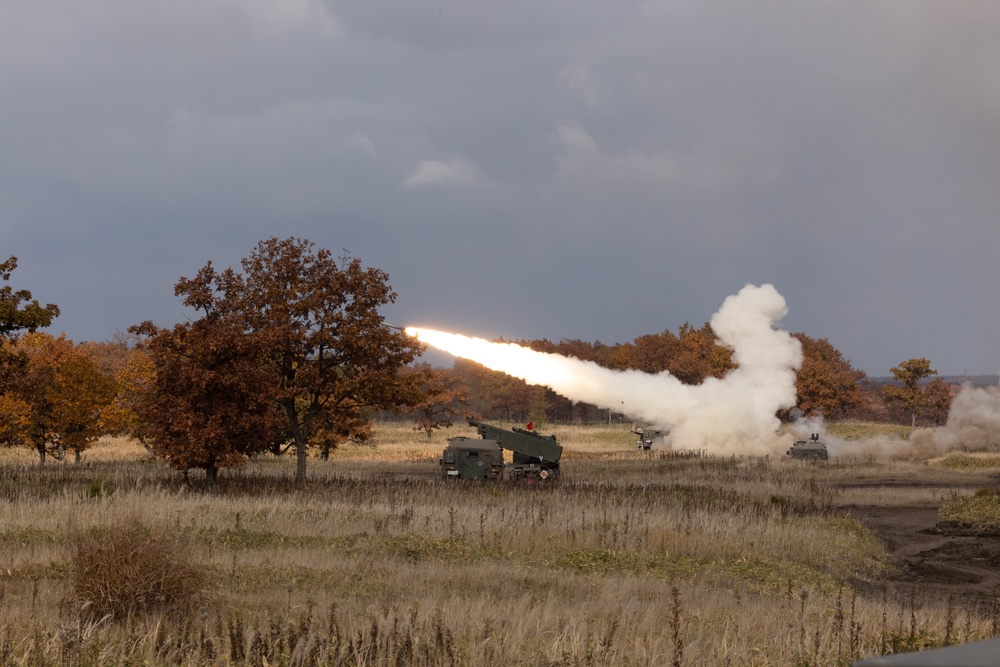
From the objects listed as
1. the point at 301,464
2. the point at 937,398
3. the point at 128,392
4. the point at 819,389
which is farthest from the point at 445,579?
the point at 937,398

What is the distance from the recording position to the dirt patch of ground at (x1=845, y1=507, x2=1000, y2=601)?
19.6 meters

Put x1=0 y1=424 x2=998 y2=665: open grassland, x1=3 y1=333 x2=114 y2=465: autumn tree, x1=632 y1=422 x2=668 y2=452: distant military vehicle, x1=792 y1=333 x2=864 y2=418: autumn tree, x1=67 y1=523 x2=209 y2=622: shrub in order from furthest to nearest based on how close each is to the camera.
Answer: x1=792 y1=333 x2=864 y2=418: autumn tree, x1=632 y1=422 x2=668 y2=452: distant military vehicle, x1=3 y1=333 x2=114 y2=465: autumn tree, x1=67 y1=523 x2=209 y2=622: shrub, x1=0 y1=424 x2=998 y2=665: open grassland

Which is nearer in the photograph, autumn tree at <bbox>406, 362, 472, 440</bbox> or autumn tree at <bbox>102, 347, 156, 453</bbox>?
autumn tree at <bbox>406, 362, 472, 440</bbox>

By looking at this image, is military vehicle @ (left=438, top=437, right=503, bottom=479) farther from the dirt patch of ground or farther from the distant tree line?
the dirt patch of ground

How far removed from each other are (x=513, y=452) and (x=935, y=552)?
18.3m

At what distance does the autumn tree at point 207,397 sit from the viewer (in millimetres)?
27531

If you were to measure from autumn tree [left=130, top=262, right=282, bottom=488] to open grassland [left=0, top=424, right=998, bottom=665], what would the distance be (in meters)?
1.32

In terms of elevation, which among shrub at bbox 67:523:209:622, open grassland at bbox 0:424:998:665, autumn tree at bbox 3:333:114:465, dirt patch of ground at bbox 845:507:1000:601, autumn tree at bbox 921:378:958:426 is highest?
autumn tree at bbox 921:378:958:426

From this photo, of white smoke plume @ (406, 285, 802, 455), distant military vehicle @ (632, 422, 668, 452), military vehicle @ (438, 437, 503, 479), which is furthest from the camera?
distant military vehicle @ (632, 422, 668, 452)

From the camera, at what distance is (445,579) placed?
14500 mm

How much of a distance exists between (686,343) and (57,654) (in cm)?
10070

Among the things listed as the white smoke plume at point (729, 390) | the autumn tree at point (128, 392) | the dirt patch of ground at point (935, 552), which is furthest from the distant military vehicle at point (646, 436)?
the dirt patch of ground at point (935, 552)

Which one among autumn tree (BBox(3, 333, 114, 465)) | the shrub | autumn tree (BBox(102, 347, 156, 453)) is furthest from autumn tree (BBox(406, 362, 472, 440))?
the shrub

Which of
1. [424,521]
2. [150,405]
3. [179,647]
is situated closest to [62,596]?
[179,647]
